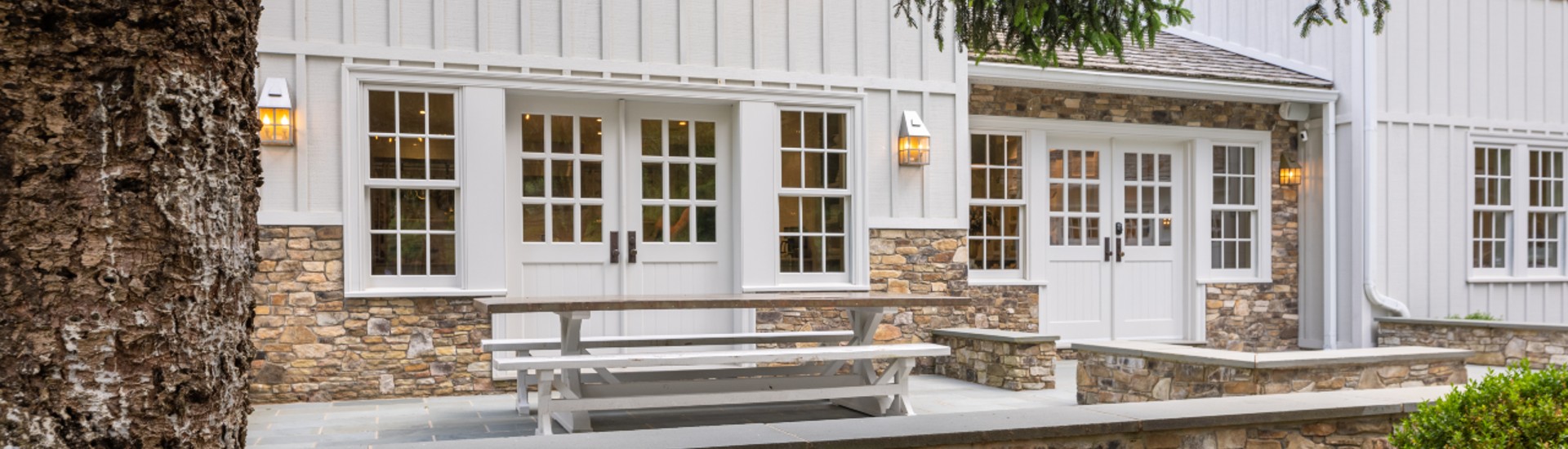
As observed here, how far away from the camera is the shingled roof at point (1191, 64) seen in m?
10.3

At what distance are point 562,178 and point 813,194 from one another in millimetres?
1811

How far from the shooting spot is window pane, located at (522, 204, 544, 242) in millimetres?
8359

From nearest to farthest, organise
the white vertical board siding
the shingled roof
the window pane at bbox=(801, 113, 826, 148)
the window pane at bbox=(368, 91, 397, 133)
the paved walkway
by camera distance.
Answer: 1. the paved walkway
2. the window pane at bbox=(368, 91, 397, 133)
3. the window pane at bbox=(801, 113, 826, 148)
4. the shingled roof
5. the white vertical board siding

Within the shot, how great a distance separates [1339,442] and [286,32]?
619 centimetres

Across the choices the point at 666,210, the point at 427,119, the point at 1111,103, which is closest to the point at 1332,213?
the point at 1111,103

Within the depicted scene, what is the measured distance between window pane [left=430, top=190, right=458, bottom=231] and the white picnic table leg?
207cm

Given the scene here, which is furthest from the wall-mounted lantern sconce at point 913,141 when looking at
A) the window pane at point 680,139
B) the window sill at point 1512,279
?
the window sill at point 1512,279

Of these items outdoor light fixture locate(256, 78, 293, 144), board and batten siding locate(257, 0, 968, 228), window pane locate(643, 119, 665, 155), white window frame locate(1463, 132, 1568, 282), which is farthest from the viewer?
white window frame locate(1463, 132, 1568, 282)

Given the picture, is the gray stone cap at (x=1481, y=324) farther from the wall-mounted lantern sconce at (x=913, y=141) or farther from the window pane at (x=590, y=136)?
the window pane at (x=590, y=136)

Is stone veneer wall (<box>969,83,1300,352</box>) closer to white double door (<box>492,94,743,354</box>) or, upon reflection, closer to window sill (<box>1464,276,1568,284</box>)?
window sill (<box>1464,276,1568,284</box>)

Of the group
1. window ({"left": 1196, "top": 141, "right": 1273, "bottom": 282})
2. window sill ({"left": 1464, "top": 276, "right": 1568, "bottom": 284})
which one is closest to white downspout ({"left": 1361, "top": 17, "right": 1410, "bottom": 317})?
window ({"left": 1196, "top": 141, "right": 1273, "bottom": 282})

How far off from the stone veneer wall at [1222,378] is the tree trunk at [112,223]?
5636 mm

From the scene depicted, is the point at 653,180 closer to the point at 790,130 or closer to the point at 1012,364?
the point at 790,130

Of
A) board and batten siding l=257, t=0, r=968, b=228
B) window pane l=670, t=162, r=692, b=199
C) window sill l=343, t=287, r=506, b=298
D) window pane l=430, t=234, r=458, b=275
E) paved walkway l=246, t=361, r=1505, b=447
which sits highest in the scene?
board and batten siding l=257, t=0, r=968, b=228
